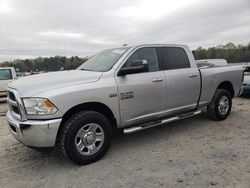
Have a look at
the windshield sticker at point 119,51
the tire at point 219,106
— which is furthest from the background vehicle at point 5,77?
the tire at point 219,106

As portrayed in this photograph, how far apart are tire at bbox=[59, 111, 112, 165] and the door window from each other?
4.37 feet

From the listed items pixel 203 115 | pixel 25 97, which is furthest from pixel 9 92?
pixel 203 115

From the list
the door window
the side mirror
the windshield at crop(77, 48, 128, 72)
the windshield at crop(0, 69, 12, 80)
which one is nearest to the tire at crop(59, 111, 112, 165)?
the side mirror

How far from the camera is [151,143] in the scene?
4.75 metres

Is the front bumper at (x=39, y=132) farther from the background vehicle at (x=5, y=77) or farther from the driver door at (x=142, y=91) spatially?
the background vehicle at (x=5, y=77)

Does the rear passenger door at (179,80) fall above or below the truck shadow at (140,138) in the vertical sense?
above

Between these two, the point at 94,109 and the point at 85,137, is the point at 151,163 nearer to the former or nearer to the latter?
the point at 85,137

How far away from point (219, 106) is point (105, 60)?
3127 mm

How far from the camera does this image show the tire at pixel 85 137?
3631mm

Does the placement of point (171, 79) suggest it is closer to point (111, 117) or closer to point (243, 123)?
point (111, 117)

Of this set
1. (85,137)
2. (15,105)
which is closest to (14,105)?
(15,105)

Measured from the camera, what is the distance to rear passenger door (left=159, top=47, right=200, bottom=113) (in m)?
4.86

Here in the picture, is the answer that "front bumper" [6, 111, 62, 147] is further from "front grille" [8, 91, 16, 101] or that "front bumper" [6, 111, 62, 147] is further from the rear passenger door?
the rear passenger door

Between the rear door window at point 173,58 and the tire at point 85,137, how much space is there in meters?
1.80
